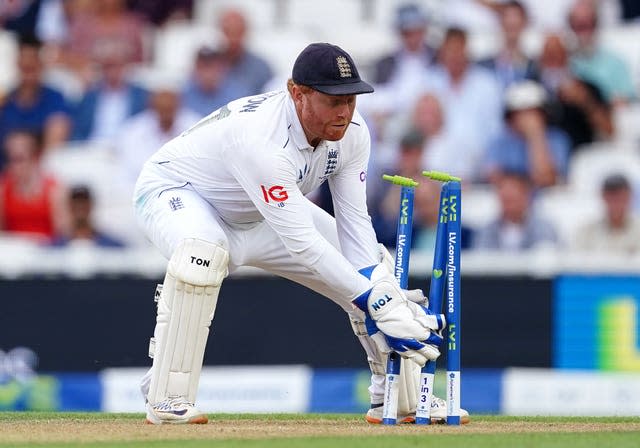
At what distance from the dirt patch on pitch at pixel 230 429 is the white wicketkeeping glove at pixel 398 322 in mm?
312

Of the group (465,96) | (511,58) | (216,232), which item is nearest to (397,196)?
(465,96)

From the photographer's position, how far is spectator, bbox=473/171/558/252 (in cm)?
896

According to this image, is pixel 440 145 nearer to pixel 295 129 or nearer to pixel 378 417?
pixel 378 417

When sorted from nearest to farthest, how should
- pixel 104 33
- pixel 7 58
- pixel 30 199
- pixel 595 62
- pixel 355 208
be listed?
pixel 355 208 < pixel 30 199 < pixel 595 62 < pixel 104 33 < pixel 7 58

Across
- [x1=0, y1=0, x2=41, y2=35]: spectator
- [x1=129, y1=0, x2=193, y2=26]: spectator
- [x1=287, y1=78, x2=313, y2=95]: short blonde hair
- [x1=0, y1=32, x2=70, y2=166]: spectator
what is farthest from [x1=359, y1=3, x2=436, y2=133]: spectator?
[x1=287, y1=78, x2=313, y2=95]: short blonde hair

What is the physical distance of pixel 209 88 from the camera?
10203mm

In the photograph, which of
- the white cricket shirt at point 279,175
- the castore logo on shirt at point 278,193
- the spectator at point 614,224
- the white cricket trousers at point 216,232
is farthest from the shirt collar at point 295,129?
the spectator at point 614,224

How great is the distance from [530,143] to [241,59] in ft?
8.02

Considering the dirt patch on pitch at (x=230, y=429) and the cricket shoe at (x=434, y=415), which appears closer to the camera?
the dirt patch on pitch at (x=230, y=429)

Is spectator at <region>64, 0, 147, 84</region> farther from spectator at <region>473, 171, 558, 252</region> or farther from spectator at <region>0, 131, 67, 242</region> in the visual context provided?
spectator at <region>473, 171, 558, 252</region>

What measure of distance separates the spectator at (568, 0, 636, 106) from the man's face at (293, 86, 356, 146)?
224 inches

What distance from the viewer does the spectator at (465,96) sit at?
9.92 metres

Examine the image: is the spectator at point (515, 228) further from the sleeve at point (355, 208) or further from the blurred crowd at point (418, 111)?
the sleeve at point (355, 208)

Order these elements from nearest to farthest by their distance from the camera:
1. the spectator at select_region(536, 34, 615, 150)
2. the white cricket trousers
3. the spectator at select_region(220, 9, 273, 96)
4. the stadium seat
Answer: the white cricket trousers, the spectator at select_region(536, 34, 615, 150), the spectator at select_region(220, 9, 273, 96), the stadium seat
